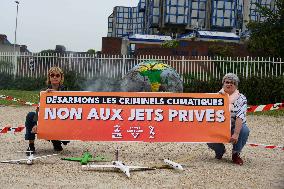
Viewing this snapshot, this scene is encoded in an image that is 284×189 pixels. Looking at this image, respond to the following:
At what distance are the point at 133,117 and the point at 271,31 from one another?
17.6 meters

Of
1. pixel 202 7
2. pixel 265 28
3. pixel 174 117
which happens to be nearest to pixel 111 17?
pixel 202 7

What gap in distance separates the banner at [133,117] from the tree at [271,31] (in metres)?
16.8

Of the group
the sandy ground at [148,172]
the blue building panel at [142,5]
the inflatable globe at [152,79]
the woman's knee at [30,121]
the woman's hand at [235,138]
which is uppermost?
the blue building panel at [142,5]

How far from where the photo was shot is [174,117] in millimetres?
7676

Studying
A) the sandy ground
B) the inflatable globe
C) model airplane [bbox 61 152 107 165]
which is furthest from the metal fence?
model airplane [bbox 61 152 107 165]

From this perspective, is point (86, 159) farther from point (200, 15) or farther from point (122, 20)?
point (122, 20)

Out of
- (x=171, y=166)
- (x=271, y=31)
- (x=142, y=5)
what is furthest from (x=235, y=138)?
(x=142, y=5)

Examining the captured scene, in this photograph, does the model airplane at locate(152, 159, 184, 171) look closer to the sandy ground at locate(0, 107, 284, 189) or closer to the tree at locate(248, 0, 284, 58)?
the sandy ground at locate(0, 107, 284, 189)

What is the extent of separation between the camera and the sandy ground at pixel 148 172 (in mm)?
5750

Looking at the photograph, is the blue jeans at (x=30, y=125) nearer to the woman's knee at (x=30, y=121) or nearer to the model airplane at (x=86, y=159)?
the woman's knee at (x=30, y=121)

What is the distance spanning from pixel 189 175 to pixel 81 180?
145 cm

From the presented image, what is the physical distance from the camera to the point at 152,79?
11.5 m

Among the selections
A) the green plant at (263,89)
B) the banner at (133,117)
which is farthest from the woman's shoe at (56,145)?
the green plant at (263,89)

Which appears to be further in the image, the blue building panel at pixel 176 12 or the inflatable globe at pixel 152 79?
the blue building panel at pixel 176 12
